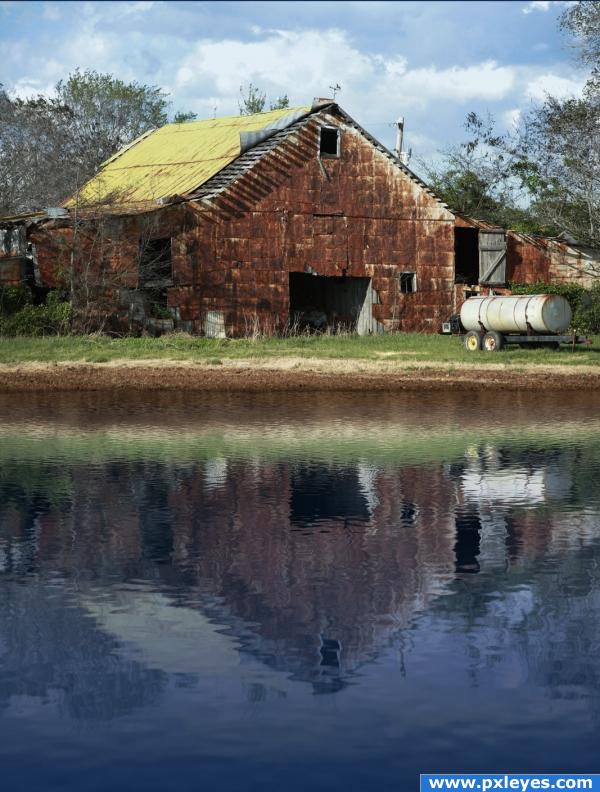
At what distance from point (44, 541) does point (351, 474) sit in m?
4.30

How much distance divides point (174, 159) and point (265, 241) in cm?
649

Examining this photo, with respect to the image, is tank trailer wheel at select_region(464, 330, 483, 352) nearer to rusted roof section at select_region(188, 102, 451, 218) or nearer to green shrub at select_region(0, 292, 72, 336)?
rusted roof section at select_region(188, 102, 451, 218)

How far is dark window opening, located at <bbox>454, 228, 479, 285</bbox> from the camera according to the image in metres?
44.8

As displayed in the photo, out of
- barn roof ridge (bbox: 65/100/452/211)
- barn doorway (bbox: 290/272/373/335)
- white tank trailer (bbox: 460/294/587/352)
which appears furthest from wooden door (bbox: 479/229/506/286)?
white tank trailer (bbox: 460/294/587/352)

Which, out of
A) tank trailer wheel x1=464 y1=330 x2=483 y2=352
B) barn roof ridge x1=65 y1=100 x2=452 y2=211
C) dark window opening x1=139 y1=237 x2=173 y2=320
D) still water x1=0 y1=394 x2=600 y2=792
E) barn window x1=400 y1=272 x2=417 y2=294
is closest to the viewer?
still water x1=0 y1=394 x2=600 y2=792

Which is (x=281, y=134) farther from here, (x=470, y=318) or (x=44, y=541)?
(x=44, y=541)

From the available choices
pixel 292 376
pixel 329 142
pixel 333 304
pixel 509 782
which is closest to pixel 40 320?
pixel 329 142

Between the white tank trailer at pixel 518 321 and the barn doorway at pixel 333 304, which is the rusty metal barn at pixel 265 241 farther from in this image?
the white tank trailer at pixel 518 321

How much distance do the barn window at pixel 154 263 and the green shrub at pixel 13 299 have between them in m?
3.35

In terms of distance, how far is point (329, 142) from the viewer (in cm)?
3934

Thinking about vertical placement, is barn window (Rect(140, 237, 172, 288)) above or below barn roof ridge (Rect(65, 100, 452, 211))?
below

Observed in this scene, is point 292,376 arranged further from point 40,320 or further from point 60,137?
point 60,137

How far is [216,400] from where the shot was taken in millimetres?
22234

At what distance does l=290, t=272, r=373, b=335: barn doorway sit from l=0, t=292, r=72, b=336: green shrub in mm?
7499
